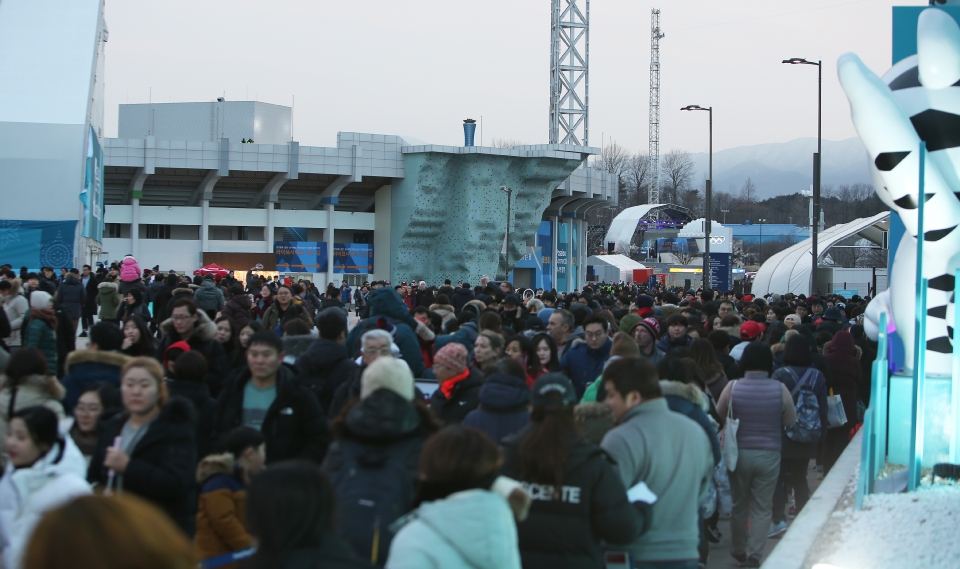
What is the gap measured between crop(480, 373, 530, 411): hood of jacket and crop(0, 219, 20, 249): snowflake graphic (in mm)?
26397

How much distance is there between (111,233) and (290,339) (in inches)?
1656

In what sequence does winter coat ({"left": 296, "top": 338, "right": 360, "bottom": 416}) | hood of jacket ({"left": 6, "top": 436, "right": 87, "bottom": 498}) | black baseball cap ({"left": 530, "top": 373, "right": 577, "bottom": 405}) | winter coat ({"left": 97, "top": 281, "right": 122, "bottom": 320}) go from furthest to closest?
winter coat ({"left": 97, "top": 281, "right": 122, "bottom": 320}), winter coat ({"left": 296, "top": 338, "right": 360, "bottom": 416}), black baseball cap ({"left": 530, "top": 373, "right": 577, "bottom": 405}), hood of jacket ({"left": 6, "top": 436, "right": 87, "bottom": 498})

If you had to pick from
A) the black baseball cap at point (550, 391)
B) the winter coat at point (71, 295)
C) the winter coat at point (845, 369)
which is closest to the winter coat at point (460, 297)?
the winter coat at point (71, 295)

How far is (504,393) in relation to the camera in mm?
5016

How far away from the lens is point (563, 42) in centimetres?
5272

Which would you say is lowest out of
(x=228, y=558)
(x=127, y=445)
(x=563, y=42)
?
(x=228, y=558)

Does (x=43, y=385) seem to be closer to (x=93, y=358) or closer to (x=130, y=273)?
(x=93, y=358)

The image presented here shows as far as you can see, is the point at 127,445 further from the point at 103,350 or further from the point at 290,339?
the point at 290,339

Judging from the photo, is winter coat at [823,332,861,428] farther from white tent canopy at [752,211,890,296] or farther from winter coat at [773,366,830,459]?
white tent canopy at [752,211,890,296]

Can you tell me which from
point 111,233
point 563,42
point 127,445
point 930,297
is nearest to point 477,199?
point 563,42

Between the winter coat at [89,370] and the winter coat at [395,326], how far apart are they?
2.44 metres

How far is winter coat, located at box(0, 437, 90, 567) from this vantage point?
3.78 m

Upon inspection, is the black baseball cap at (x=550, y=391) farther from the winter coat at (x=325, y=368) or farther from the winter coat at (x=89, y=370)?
the winter coat at (x=89, y=370)

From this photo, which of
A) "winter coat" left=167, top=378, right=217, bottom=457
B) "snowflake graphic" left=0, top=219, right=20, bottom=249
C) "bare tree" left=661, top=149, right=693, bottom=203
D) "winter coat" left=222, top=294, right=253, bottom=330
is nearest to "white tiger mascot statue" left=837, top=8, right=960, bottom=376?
"winter coat" left=167, top=378, right=217, bottom=457
